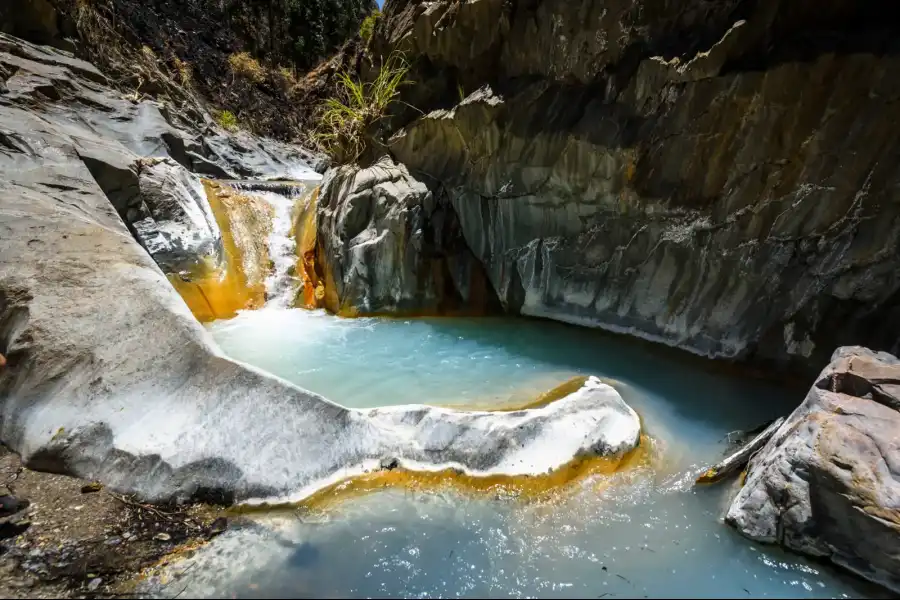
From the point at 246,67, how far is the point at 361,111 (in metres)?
12.3

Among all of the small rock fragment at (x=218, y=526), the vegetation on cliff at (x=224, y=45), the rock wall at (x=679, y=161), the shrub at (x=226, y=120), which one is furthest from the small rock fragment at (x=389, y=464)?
the shrub at (x=226, y=120)

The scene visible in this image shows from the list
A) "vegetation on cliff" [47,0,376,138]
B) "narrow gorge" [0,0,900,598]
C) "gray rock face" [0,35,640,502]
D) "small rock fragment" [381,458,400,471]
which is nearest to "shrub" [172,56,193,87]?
"vegetation on cliff" [47,0,376,138]

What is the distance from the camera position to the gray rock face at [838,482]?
73.6 inches

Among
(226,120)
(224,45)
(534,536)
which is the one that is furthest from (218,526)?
(224,45)

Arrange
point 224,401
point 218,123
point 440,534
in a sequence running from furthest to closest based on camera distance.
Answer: point 218,123 < point 224,401 < point 440,534

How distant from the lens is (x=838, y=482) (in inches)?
76.9

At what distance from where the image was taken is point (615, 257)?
485cm

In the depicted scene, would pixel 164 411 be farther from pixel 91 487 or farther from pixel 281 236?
pixel 281 236

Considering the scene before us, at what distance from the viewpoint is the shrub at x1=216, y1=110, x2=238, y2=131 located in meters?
13.4

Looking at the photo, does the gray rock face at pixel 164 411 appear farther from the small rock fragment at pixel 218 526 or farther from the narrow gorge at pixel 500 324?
the small rock fragment at pixel 218 526

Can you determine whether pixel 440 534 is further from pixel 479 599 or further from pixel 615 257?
pixel 615 257

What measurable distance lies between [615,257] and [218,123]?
13071mm

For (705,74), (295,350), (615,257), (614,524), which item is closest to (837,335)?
(615,257)

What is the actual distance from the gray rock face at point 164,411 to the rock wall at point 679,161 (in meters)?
1.96
